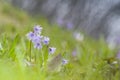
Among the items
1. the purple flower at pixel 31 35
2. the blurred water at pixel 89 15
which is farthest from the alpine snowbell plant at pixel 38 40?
the blurred water at pixel 89 15

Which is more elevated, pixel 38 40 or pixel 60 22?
pixel 60 22

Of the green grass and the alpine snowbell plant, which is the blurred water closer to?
the green grass

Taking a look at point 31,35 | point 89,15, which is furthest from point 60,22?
point 31,35

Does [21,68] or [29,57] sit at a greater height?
[29,57]

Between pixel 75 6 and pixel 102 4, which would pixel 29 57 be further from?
pixel 75 6

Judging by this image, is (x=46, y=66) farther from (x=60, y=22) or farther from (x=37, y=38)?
(x=60, y=22)

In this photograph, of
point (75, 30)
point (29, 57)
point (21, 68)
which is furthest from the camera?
point (75, 30)

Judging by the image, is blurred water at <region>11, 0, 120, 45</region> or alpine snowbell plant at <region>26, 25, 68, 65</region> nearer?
alpine snowbell plant at <region>26, 25, 68, 65</region>

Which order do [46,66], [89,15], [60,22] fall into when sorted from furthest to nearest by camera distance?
1. [60,22]
2. [89,15]
3. [46,66]

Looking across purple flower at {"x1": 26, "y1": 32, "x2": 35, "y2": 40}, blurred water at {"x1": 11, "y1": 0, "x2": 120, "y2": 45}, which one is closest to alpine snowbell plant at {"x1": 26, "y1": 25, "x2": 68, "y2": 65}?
purple flower at {"x1": 26, "y1": 32, "x2": 35, "y2": 40}

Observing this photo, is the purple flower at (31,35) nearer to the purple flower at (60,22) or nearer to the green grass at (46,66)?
the green grass at (46,66)

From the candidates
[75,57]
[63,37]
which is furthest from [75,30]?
[75,57]
